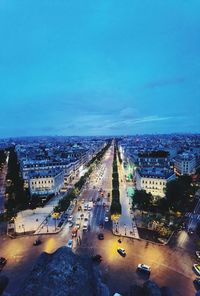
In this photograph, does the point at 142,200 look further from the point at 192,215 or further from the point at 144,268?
the point at 144,268

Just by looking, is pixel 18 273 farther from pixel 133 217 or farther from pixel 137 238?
pixel 133 217

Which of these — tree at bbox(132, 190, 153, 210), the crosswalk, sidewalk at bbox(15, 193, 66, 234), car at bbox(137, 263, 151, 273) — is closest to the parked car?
sidewalk at bbox(15, 193, 66, 234)

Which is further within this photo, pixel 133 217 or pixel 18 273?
pixel 133 217

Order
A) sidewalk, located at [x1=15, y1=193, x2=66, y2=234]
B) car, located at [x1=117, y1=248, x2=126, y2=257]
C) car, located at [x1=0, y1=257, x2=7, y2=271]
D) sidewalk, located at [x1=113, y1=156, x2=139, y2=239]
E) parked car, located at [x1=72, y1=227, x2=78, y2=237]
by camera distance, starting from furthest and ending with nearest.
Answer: sidewalk, located at [x1=15, y1=193, x2=66, y2=234] → sidewalk, located at [x1=113, y1=156, x2=139, y2=239] → parked car, located at [x1=72, y1=227, x2=78, y2=237] → car, located at [x1=117, y1=248, x2=126, y2=257] → car, located at [x1=0, y1=257, x2=7, y2=271]

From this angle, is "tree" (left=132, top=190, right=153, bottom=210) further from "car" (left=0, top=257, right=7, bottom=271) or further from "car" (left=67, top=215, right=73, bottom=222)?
"car" (left=0, top=257, right=7, bottom=271)

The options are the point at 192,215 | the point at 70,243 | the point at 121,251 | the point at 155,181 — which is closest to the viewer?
the point at 121,251

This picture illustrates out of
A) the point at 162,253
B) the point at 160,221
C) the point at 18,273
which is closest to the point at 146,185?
the point at 160,221

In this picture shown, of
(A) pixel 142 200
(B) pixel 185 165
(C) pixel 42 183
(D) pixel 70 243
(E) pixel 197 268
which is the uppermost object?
(B) pixel 185 165

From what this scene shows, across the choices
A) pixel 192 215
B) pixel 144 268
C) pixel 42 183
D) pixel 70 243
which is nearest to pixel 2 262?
pixel 70 243

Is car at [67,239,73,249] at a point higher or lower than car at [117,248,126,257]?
higher

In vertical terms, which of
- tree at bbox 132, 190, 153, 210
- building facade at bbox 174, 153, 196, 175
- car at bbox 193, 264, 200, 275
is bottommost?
car at bbox 193, 264, 200, 275

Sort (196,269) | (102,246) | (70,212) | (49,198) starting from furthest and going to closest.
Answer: (49,198) → (70,212) → (102,246) → (196,269)
